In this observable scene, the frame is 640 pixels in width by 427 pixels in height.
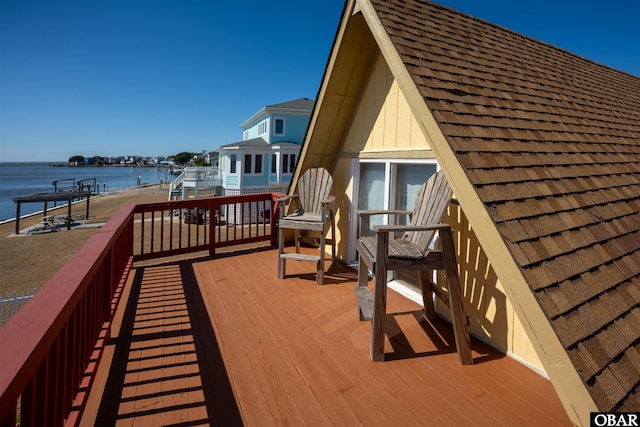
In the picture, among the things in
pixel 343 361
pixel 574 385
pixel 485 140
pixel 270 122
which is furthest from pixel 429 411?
pixel 270 122

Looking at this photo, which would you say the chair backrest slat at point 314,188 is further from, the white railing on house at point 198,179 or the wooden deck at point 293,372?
the white railing on house at point 198,179

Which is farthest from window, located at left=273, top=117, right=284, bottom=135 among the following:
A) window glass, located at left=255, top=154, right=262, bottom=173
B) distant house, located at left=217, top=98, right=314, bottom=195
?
window glass, located at left=255, top=154, right=262, bottom=173

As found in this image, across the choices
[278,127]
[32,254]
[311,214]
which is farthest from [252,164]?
[311,214]

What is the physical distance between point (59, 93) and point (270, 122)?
91.7 ft

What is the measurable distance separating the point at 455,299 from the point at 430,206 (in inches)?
29.1

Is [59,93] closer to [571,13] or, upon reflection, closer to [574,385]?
[571,13]

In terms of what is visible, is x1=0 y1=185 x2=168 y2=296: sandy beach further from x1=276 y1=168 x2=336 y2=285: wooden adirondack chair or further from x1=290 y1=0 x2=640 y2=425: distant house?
x1=290 y1=0 x2=640 y2=425: distant house

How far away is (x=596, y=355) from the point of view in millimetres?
1231

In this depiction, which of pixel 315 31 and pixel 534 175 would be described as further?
pixel 315 31

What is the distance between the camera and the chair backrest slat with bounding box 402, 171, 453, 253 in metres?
2.45

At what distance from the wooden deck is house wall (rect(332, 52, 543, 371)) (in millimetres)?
185

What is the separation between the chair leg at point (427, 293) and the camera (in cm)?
281

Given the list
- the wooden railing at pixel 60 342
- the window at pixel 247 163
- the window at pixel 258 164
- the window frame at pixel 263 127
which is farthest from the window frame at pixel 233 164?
the wooden railing at pixel 60 342

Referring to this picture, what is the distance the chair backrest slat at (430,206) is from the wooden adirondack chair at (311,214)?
4.10 feet
